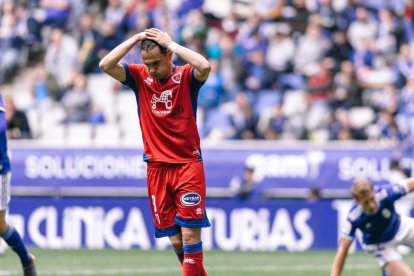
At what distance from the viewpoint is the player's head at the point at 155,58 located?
11.3m

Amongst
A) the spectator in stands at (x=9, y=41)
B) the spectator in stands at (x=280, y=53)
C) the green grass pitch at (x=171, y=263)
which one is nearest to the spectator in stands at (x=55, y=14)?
the spectator in stands at (x=9, y=41)

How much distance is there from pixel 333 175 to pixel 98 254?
4.89 metres

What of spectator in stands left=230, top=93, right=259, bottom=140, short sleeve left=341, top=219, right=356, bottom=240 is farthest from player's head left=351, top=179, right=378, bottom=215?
spectator in stands left=230, top=93, right=259, bottom=140

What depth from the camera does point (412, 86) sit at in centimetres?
2311

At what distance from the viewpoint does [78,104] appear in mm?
25047

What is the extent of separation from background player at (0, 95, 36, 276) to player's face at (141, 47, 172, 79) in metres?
2.16

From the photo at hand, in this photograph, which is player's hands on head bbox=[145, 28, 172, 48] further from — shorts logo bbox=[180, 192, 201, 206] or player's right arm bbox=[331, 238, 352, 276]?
player's right arm bbox=[331, 238, 352, 276]

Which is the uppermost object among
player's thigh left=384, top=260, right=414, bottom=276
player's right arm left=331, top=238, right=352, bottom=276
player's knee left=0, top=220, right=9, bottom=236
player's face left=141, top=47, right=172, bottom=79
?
player's face left=141, top=47, right=172, bottom=79

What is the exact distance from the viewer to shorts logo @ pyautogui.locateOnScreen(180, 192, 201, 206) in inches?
451

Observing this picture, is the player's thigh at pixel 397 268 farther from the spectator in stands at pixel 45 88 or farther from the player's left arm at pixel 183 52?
the spectator in stands at pixel 45 88

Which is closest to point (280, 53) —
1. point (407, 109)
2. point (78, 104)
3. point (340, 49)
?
point (340, 49)

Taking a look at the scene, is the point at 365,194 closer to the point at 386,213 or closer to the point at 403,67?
the point at 386,213

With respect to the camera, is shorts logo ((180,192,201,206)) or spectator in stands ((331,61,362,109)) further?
spectator in stands ((331,61,362,109))

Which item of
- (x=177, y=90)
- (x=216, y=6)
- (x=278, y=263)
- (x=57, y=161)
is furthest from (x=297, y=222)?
(x=177, y=90)
